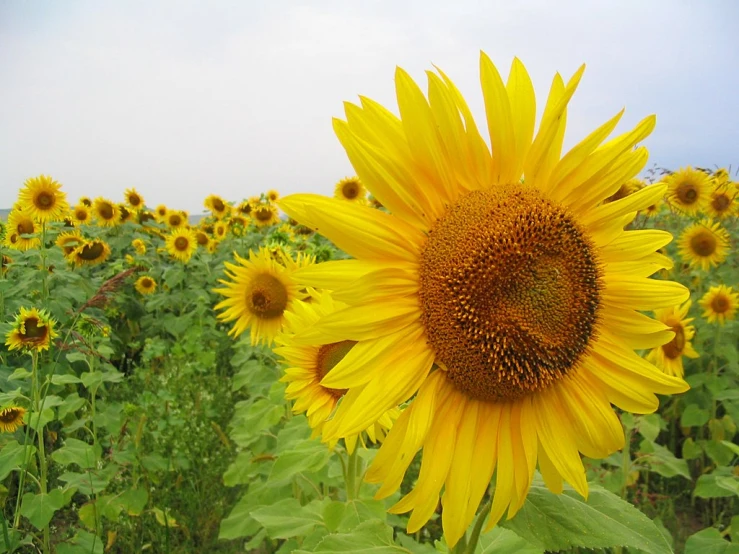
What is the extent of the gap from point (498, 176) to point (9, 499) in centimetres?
365

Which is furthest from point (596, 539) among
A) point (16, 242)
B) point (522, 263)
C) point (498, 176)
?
point (16, 242)

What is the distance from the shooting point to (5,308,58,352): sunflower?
259cm

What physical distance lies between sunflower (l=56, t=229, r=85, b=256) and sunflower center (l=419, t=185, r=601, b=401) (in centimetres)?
630

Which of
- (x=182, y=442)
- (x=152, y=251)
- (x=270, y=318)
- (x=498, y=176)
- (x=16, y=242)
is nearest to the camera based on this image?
(x=498, y=176)

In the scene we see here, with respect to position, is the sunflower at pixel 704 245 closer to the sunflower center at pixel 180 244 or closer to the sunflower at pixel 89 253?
the sunflower center at pixel 180 244

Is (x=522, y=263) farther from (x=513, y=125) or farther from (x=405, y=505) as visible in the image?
(x=405, y=505)

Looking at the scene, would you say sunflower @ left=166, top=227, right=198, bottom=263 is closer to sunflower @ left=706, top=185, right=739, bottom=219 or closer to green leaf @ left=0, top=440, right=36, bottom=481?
green leaf @ left=0, top=440, right=36, bottom=481

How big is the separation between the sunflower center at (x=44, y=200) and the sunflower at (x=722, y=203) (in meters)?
7.43

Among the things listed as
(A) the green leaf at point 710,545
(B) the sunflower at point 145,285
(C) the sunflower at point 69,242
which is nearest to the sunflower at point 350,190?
(B) the sunflower at point 145,285

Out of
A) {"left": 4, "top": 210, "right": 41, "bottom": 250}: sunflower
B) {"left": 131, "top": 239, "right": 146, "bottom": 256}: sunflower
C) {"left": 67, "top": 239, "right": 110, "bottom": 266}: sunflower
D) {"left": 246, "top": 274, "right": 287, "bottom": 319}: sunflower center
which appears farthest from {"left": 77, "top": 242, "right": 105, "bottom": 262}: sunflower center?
{"left": 246, "top": 274, "right": 287, "bottom": 319}: sunflower center

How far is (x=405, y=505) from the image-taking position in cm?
111

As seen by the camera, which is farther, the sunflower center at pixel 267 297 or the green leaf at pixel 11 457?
the sunflower center at pixel 267 297

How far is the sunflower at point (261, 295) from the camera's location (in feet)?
10.5

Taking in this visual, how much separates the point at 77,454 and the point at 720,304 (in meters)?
4.58
